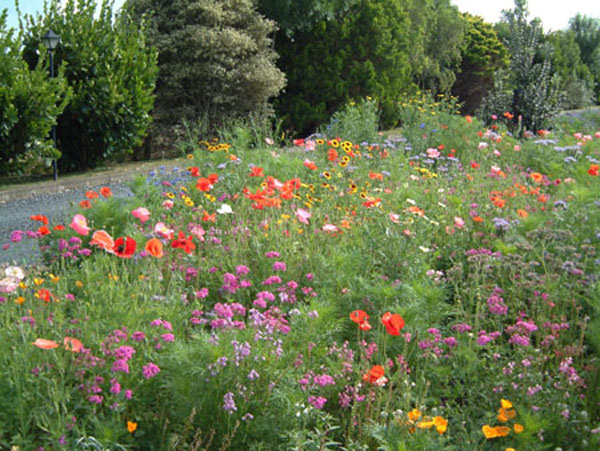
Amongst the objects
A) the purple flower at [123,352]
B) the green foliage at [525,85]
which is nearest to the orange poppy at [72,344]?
the purple flower at [123,352]

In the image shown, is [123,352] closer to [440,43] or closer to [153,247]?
[153,247]

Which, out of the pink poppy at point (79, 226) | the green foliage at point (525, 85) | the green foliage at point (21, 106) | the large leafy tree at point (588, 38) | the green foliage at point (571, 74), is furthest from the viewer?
the large leafy tree at point (588, 38)

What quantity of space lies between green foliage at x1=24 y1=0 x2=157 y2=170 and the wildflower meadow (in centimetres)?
694

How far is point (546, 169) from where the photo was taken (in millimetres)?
7555

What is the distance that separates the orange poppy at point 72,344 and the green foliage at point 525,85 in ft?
35.4

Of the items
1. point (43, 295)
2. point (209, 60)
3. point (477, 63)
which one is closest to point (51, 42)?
point (209, 60)

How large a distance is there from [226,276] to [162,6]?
40.2ft

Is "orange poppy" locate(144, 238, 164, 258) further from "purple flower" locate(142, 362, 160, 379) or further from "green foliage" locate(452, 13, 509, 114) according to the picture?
"green foliage" locate(452, 13, 509, 114)

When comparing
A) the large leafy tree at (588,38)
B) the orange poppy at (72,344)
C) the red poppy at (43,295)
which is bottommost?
the orange poppy at (72,344)

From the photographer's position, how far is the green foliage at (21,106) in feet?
30.9

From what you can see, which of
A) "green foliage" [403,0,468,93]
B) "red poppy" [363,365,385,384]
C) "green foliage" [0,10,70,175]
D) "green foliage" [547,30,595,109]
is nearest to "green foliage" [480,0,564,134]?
"green foliage" [0,10,70,175]

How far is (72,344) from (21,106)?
28.2 feet

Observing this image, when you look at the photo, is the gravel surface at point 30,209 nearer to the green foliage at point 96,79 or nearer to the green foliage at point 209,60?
the green foliage at point 96,79

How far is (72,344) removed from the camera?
224cm
